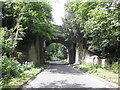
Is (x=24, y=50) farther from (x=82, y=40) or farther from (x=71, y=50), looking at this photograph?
(x=71, y=50)

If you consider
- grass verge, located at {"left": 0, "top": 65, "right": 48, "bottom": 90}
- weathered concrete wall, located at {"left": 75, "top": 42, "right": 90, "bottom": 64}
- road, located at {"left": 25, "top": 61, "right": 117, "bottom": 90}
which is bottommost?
road, located at {"left": 25, "top": 61, "right": 117, "bottom": 90}

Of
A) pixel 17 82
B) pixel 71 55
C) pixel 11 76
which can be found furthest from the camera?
pixel 71 55

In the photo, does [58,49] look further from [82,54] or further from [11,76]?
[11,76]

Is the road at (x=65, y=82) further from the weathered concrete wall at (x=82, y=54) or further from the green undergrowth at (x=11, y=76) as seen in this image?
the weathered concrete wall at (x=82, y=54)

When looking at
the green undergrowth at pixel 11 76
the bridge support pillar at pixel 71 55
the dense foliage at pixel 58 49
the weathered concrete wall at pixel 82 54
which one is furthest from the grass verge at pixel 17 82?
the dense foliage at pixel 58 49

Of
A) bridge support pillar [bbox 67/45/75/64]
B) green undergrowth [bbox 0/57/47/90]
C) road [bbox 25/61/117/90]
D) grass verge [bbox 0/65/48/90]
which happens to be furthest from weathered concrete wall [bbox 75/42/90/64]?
grass verge [bbox 0/65/48/90]

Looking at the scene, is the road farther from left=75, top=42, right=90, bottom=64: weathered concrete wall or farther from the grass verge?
left=75, top=42, right=90, bottom=64: weathered concrete wall

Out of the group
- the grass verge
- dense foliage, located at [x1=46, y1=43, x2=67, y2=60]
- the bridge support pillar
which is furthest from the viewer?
dense foliage, located at [x1=46, y1=43, x2=67, y2=60]

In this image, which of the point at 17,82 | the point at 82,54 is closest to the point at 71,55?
the point at 82,54

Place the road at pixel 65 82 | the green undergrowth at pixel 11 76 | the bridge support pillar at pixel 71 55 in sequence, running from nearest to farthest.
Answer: the green undergrowth at pixel 11 76 < the road at pixel 65 82 < the bridge support pillar at pixel 71 55

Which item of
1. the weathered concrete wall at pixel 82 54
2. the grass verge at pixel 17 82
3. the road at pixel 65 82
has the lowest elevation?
the road at pixel 65 82

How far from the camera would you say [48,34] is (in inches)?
599

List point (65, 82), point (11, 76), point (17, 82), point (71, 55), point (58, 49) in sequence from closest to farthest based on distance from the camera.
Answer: point (17, 82) → point (65, 82) → point (11, 76) → point (71, 55) → point (58, 49)

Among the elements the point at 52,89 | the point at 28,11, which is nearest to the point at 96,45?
the point at 28,11
